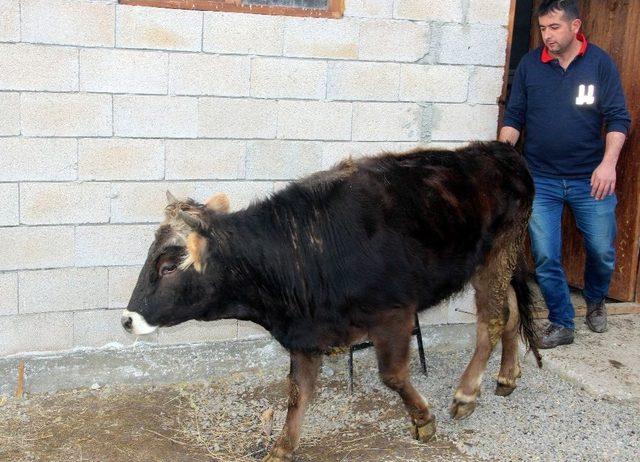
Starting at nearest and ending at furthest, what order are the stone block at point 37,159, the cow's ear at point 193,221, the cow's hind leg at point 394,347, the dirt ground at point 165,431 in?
the cow's ear at point 193,221 → the cow's hind leg at point 394,347 → the dirt ground at point 165,431 → the stone block at point 37,159

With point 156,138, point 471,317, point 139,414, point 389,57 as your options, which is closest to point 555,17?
point 389,57

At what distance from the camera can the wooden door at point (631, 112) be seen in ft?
19.4

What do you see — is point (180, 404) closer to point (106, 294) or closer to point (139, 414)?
point (139, 414)

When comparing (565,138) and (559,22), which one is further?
(565,138)

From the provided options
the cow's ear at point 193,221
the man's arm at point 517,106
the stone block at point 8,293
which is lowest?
the stone block at point 8,293

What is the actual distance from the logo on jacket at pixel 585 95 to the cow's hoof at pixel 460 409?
2.25m

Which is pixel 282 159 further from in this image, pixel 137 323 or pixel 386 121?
pixel 137 323

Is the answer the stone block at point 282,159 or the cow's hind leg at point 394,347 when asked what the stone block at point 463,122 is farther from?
the cow's hind leg at point 394,347

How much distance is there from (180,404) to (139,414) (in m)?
0.28

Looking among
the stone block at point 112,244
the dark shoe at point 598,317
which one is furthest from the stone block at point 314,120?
the dark shoe at point 598,317

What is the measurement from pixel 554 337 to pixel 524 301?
754 mm

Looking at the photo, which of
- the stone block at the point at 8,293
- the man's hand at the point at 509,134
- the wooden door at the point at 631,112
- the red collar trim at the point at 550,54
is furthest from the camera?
the wooden door at the point at 631,112

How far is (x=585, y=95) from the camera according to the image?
5.16m

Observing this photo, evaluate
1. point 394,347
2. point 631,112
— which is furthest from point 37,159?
point 631,112
